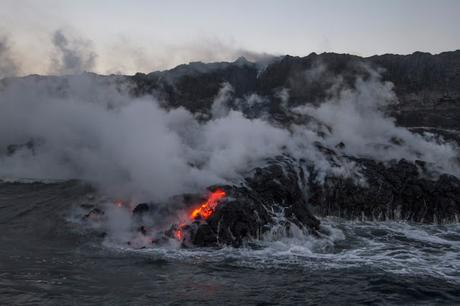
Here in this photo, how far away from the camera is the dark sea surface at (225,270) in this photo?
11.1 meters

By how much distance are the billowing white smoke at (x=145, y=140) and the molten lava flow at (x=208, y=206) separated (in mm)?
1003

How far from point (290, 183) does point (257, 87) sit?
2775cm

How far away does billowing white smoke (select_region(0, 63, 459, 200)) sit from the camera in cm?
2031

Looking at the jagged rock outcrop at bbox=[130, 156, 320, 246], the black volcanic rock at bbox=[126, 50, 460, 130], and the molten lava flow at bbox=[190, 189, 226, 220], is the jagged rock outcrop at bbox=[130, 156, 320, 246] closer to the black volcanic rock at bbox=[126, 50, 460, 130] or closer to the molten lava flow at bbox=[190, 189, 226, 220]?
the molten lava flow at bbox=[190, 189, 226, 220]

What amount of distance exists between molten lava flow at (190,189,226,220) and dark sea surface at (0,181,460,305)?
175 centimetres

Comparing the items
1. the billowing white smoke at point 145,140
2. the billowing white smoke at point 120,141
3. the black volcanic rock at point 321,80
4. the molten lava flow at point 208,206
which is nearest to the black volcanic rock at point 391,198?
the billowing white smoke at point 145,140

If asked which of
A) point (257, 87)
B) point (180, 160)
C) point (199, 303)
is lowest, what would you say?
point (199, 303)

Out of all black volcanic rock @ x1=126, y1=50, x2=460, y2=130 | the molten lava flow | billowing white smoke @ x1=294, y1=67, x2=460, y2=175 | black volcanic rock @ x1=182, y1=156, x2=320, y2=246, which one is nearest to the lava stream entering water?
the molten lava flow

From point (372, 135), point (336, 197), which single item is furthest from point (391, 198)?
point (372, 135)

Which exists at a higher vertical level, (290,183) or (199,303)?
(290,183)

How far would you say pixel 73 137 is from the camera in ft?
92.9

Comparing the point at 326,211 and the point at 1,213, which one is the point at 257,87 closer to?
the point at 326,211

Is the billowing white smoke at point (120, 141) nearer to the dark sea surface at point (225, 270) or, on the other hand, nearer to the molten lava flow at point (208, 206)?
the molten lava flow at point (208, 206)

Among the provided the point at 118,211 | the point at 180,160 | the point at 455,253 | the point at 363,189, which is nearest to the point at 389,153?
the point at 363,189
